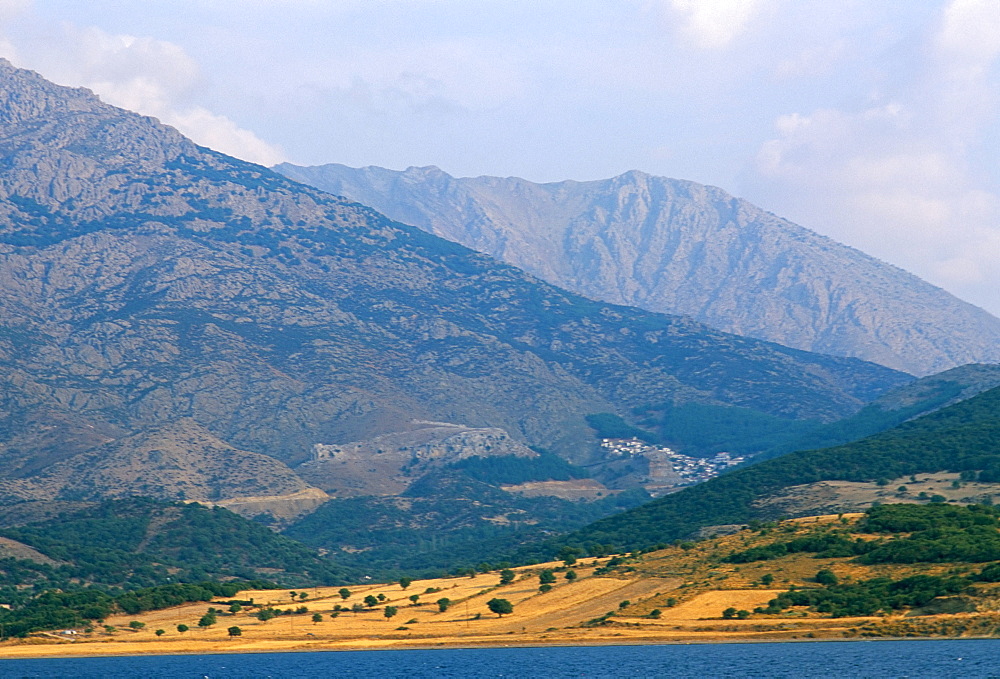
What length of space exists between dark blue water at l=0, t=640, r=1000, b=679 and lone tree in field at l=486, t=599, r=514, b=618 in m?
17.5

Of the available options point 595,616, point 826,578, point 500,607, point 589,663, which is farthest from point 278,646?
point 826,578

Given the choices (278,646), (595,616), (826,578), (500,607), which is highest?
(826,578)

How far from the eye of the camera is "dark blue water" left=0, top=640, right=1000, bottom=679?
117 metres

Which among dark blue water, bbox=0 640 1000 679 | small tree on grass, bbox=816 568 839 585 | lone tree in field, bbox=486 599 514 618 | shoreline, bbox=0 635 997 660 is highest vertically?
small tree on grass, bbox=816 568 839 585

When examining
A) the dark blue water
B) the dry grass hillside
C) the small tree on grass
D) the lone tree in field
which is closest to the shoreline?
the dry grass hillside

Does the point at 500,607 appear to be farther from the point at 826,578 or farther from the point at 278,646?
the point at 826,578

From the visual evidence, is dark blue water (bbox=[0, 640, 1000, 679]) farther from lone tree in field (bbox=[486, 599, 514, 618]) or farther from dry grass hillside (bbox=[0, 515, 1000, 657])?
lone tree in field (bbox=[486, 599, 514, 618])

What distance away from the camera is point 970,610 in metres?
137

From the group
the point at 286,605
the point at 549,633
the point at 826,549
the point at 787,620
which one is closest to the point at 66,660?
the point at 286,605

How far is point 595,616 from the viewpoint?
16362 centimetres

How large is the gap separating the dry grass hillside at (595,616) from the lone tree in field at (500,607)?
0.92m

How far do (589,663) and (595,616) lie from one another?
96.8ft

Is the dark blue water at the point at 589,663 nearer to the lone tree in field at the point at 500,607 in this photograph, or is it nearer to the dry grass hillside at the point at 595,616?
the dry grass hillside at the point at 595,616

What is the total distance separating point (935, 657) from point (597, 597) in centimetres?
6004
